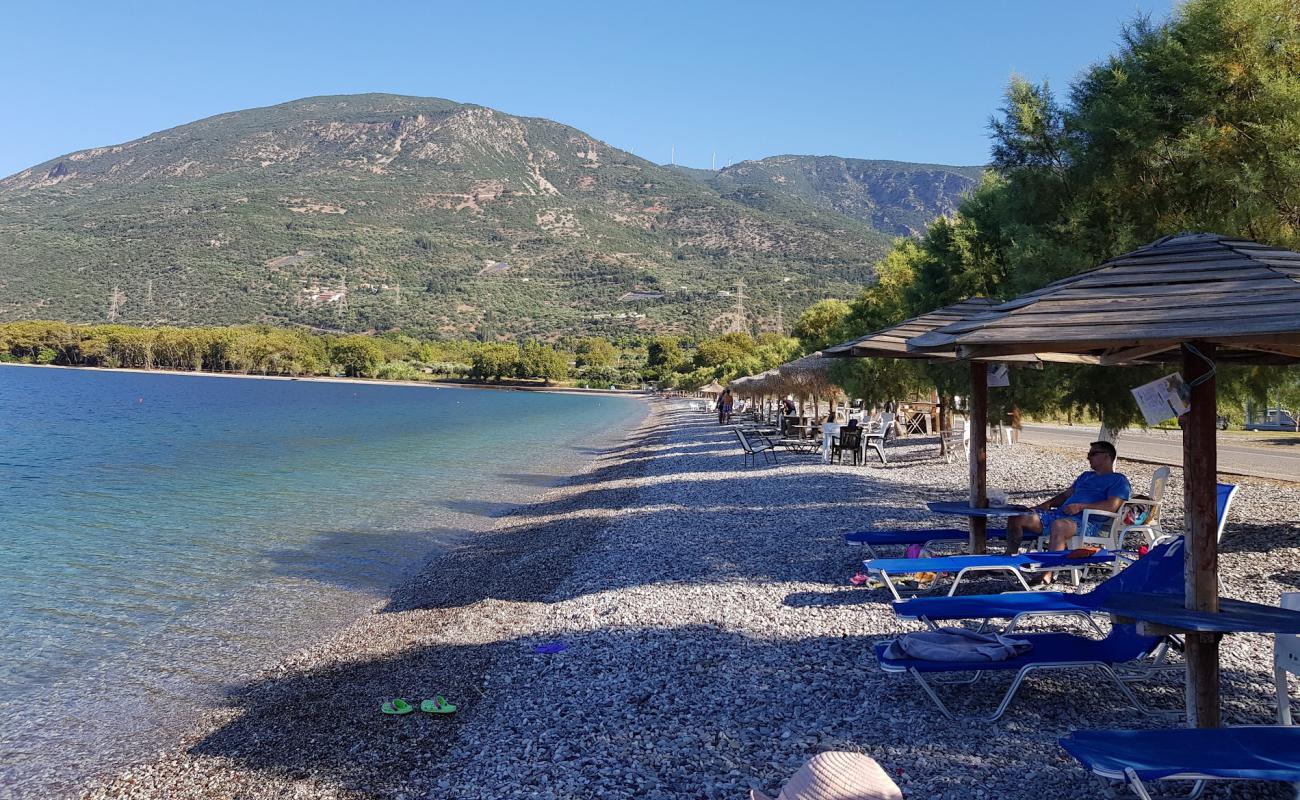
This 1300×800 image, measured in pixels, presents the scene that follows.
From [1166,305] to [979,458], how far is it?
4245 mm

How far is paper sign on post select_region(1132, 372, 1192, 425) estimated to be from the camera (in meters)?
4.16

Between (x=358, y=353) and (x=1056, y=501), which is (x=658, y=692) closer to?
(x=1056, y=501)

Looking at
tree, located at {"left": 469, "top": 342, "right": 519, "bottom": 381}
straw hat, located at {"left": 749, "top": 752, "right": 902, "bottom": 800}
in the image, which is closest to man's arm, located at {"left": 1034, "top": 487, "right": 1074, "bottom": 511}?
straw hat, located at {"left": 749, "top": 752, "right": 902, "bottom": 800}

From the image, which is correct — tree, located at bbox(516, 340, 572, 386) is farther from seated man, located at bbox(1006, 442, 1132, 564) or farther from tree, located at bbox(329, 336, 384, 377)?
seated man, located at bbox(1006, 442, 1132, 564)

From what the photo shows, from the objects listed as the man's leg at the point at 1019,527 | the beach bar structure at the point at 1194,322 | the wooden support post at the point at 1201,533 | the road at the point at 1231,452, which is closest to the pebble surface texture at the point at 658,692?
the wooden support post at the point at 1201,533

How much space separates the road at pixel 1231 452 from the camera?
612 inches

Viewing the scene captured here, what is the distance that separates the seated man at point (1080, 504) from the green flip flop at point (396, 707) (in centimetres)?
499

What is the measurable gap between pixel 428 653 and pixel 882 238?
145m

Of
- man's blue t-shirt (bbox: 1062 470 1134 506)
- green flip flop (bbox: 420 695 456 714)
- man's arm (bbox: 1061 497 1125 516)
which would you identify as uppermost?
man's blue t-shirt (bbox: 1062 470 1134 506)

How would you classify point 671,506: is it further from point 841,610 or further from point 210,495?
point 210,495

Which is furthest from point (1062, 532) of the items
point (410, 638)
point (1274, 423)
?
point (1274, 423)

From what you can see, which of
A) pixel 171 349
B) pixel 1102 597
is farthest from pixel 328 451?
pixel 171 349

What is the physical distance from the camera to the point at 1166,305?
13.3ft

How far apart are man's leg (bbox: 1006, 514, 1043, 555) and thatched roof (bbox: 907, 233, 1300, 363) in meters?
3.20
